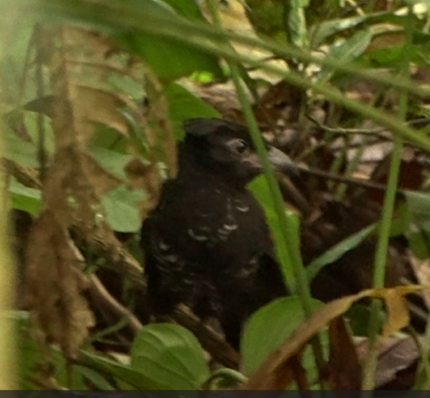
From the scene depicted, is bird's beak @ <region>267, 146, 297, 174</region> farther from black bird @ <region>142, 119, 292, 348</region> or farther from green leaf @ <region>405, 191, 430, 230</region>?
green leaf @ <region>405, 191, 430, 230</region>

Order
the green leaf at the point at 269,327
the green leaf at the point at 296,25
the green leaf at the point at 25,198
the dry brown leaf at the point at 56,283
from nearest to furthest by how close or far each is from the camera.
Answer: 1. the dry brown leaf at the point at 56,283
2. the green leaf at the point at 269,327
3. the green leaf at the point at 25,198
4. the green leaf at the point at 296,25

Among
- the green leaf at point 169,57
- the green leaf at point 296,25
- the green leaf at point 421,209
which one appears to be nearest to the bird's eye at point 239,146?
the green leaf at point 296,25

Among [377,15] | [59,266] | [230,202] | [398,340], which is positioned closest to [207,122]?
[230,202]

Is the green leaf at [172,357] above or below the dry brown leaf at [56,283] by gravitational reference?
below

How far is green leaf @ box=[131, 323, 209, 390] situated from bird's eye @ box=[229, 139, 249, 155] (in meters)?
0.47

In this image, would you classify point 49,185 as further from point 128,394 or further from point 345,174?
point 345,174

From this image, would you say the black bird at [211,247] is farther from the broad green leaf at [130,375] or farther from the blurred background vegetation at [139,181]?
the broad green leaf at [130,375]

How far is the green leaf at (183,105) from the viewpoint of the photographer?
959 millimetres

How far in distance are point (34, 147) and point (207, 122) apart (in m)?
0.35

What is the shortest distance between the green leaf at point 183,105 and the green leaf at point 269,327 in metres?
0.34

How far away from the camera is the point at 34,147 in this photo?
0.79 metres

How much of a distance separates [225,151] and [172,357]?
496 millimetres

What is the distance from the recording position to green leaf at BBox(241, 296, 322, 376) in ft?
2.28

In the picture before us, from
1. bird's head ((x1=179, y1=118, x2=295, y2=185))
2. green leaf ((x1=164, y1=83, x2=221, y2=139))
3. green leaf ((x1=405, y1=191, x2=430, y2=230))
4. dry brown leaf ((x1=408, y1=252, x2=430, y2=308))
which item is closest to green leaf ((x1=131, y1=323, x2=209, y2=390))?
green leaf ((x1=405, y1=191, x2=430, y2=230))
